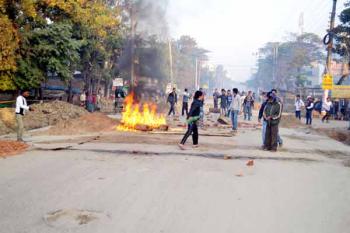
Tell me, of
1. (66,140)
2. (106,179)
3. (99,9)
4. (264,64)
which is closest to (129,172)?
(106,179)

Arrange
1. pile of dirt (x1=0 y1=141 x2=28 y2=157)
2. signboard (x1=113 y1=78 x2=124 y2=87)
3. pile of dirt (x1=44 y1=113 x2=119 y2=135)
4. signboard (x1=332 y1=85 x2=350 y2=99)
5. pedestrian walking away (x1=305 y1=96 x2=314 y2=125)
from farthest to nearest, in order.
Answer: signboard (x1=332 y1=85 x2=350 y2=99)
signboard (x1=113 y1=78 x2=124 y2=87)
pedestrian walking away (x1=305 y1=96 x2=314 y2=125)
pile of dirt (x1=44 y1=113 x2=119 y2=135)
pile of dirt (x1=0 y1=141 x2=28 y2=157)

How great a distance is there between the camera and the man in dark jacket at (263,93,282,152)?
11.7m

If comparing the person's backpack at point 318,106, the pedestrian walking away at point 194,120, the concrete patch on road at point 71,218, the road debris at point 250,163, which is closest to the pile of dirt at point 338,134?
the pedestrian walking away at point 194,120

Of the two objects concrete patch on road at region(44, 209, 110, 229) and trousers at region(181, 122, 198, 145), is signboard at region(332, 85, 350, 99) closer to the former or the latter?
trousers at region(181, 122, 198, 145)

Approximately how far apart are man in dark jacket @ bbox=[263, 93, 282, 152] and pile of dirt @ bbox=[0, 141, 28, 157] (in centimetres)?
715

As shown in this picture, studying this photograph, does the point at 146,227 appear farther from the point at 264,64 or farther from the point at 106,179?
the point at 264,64

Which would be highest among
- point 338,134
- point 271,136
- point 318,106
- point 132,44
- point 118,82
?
point 132,44

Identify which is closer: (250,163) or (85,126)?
(250,163)

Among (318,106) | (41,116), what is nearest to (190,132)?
(41,116)

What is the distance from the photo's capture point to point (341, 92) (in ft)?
101

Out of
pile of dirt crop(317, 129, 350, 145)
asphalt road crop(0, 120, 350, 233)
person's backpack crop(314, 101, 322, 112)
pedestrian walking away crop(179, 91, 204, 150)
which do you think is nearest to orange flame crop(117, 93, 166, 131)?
pedestrian walking away crop(179, 91, 204, 150)

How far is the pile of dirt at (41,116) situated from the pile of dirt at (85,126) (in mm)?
1685

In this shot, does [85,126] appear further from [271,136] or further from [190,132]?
[271,136]

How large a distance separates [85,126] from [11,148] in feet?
20.1
